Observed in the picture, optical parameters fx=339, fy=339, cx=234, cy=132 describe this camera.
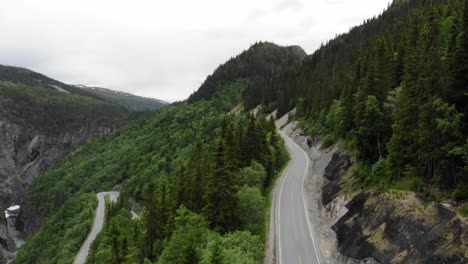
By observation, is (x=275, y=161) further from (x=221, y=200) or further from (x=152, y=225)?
(x=221, y=200)

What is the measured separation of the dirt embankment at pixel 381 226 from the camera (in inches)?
829

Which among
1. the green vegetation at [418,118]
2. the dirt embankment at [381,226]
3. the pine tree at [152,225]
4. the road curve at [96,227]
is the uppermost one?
the green vegetation at [418,118]

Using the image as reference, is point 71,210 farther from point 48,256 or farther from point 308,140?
point 308,140

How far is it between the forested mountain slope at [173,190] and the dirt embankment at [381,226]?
284 inches

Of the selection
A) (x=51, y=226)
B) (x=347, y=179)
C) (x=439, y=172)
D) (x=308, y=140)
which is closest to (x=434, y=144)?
(x=439, y=172)

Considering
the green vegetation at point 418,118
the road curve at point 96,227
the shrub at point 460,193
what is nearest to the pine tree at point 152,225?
the green vegetation at point 418,118

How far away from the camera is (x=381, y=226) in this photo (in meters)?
26.5

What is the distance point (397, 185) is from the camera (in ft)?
92.8

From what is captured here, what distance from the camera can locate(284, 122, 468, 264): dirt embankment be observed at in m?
21.0

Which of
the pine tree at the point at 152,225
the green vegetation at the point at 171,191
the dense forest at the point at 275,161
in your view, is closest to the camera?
the dense forest at the point at 275,161

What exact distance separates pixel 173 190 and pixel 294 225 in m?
20.5

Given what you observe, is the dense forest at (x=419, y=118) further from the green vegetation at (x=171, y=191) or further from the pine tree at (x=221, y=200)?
the pine tree at (x=221, y=200)

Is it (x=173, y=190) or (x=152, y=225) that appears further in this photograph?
(x=173, y=190)

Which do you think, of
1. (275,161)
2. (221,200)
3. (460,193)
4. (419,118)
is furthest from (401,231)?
(275,161)
